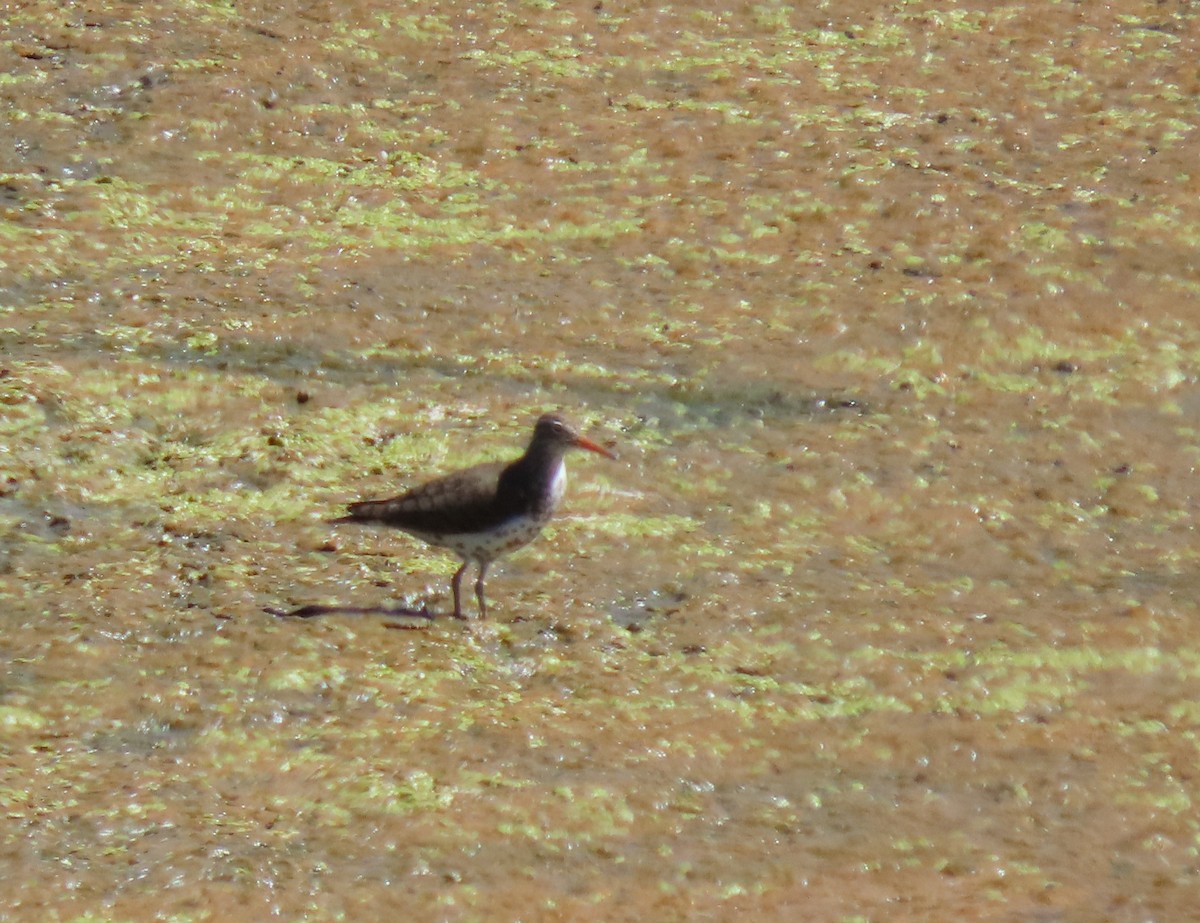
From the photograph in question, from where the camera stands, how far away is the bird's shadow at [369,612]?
22.7 feet

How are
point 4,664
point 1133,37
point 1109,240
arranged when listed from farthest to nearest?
point 1133,37 → point 1109,240 → point 4,664

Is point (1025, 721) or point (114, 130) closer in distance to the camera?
point (1025, 721)

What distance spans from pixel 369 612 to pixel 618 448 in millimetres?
1739

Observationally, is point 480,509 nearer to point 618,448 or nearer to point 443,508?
point 443,508

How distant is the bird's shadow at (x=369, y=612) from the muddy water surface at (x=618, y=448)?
73 millimetres

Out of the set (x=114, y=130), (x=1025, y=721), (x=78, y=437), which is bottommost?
(x=1025, y=721)

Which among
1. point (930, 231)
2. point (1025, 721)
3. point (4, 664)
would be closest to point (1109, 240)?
point (930, 231)

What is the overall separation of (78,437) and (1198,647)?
477 cm

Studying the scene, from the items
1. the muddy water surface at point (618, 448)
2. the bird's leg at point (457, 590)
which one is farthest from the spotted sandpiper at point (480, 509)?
the muddy water surface at point (618, 448)

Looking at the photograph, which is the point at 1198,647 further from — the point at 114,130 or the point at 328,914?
the point at 114,130

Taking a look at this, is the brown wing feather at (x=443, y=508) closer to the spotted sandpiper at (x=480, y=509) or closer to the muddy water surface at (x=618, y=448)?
the spotted sandpiper at (x=480, y=509)

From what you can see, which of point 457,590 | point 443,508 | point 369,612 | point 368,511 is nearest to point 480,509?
point 443,508

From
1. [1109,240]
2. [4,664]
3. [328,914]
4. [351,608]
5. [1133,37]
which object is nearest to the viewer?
[328,914]

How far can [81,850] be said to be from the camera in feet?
18.3
